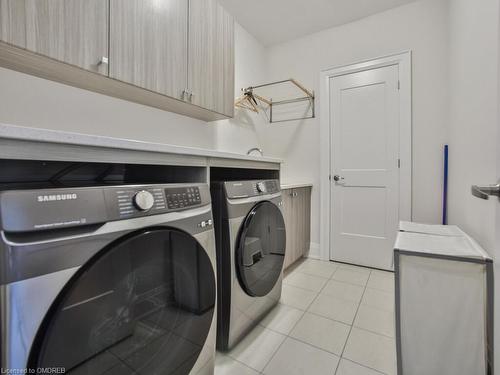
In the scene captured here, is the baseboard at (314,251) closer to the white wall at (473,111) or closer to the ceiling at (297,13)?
the white wall at (473,111)

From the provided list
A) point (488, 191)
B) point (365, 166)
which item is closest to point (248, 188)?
point (488, 191)

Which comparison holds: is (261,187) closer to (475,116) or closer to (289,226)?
(289,226)

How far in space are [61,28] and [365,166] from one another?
8.08 ft

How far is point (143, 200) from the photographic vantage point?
2.24 ft

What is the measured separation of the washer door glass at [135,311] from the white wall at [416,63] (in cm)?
205

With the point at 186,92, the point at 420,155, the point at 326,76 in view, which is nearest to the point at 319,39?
the point at 326,76

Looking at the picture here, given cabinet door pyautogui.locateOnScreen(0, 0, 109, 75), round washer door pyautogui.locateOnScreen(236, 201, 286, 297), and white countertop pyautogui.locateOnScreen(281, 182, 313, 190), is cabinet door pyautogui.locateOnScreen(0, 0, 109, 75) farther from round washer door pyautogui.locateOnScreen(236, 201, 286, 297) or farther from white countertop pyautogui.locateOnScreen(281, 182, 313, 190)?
white countertop pyautogui.locateOnScreen(281, 182, 313, 190)

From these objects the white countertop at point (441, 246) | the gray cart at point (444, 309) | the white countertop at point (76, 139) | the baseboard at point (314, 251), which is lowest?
the baseboard at point (314, 251)

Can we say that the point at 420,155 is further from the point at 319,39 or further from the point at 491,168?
the point at 319,39

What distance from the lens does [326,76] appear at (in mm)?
2537

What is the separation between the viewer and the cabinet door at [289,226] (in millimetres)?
2041

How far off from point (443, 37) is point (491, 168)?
1759 millimetres

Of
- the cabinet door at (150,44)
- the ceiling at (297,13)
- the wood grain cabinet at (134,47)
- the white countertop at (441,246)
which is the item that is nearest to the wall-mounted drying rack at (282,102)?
the ceiling at (297,13)

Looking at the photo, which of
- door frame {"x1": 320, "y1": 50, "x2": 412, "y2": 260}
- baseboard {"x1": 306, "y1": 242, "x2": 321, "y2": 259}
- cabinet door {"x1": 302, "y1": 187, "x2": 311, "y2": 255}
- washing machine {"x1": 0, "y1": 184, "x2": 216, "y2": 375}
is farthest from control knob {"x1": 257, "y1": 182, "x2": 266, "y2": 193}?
baseboard {"x1": 306, "y1": 242, "x2": 321, "y2": 259}
